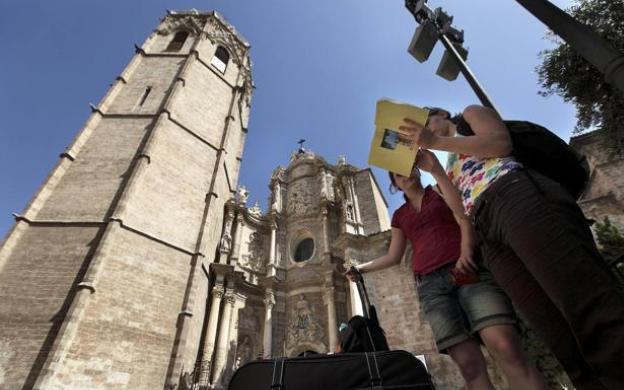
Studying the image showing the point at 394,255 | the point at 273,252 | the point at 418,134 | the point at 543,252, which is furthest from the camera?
the point at 273,252

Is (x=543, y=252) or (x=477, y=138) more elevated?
(x=477, y=138)

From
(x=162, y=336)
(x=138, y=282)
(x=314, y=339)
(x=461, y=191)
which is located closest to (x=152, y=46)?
(x=138, y=282)

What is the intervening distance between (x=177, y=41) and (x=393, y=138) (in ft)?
80.0

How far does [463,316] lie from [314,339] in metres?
13.4

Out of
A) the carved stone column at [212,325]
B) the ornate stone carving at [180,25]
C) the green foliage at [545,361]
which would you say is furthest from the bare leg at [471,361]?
the ornate stone carving at [180,25]

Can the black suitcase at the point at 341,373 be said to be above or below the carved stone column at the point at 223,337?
below

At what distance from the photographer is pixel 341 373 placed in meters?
1.88

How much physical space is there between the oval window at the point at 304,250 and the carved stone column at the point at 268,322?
9.78 feet

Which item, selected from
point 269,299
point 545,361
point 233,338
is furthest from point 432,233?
point 269,299

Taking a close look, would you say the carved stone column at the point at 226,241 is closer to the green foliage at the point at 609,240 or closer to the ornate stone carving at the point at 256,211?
the ornate stone carving at the point at 256,211

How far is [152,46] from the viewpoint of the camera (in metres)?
20.2

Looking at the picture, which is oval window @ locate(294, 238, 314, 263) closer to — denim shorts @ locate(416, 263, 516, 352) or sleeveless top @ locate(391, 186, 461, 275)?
sleeveless top @ locate(391, 186, 461, 275)

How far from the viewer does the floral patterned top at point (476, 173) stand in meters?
1.54

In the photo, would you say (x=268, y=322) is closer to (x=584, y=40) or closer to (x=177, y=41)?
(x=584, y=40)
